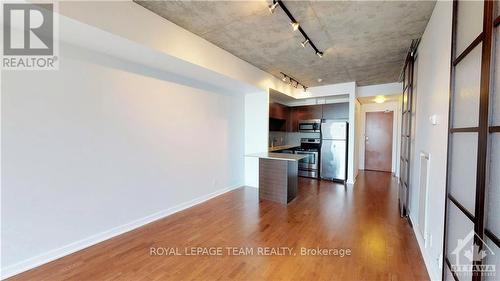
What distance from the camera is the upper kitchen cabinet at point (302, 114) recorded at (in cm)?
601

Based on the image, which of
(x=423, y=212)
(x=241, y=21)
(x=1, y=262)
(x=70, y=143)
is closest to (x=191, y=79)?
(x=241, y=21)

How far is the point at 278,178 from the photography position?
393 centimetres

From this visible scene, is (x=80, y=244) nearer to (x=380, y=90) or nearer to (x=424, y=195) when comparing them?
(x=424, y=195)

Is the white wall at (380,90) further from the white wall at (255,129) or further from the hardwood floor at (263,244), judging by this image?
the hardwood floor at (263,244)

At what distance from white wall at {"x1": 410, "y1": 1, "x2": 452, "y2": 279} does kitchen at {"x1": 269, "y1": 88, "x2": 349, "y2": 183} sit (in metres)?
3.04

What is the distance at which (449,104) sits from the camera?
1.57m

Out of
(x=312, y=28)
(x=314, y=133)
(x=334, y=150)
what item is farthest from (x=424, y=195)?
(x=314, y=133)

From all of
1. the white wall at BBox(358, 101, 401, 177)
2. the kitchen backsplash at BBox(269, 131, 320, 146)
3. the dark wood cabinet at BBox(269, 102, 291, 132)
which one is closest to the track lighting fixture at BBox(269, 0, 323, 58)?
the dark wood cabinet at BBox(269, 102, 291, 132)

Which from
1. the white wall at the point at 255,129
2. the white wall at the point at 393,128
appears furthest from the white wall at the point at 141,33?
the white wall at the point at 393,128

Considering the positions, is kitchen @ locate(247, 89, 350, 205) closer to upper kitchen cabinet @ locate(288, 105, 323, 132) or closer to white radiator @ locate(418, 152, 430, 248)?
upper kitchen cabinet @ locate(288, 105, 323, 132)

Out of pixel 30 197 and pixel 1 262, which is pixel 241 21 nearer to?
pixel 30 197

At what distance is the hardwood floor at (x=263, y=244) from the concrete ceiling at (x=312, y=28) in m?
2.64

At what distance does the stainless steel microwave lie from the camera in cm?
599

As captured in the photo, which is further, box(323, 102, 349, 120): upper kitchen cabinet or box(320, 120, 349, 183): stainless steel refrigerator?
box(323, 102, 349, 120): upper kitchen cabinet
